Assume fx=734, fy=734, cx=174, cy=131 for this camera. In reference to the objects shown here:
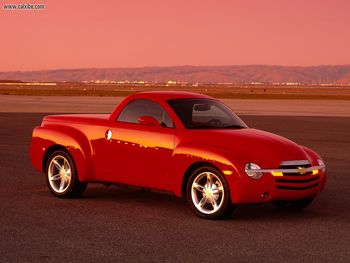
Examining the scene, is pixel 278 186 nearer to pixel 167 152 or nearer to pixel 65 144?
pixel 167 152

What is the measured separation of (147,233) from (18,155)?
8.52m

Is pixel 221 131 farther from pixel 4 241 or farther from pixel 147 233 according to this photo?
pixel 4 241

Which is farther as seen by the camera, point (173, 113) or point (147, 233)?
point (173, 113)

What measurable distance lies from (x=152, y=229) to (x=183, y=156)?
117cm

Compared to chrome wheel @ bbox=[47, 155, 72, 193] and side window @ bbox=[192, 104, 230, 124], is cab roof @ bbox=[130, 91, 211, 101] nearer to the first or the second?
side window @ bbox=[192, 104, 230, 124]

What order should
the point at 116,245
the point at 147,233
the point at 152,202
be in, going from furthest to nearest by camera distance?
the point at 152,202, the point at 147,233, the point at 116,245

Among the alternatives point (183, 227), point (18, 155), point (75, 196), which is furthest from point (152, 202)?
point (18, 155)

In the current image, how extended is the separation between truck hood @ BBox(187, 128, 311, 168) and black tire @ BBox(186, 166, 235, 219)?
317mm

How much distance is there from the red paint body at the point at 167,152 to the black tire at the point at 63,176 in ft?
0.42

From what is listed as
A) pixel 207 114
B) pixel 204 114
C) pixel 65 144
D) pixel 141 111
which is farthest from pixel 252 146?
pixel 65 144

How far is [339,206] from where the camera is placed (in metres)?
9.91

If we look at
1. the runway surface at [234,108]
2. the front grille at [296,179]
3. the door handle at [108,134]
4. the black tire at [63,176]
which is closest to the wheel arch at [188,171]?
the front grille at [296,179]

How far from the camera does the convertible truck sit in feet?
28.1

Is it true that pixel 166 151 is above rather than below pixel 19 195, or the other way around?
above
